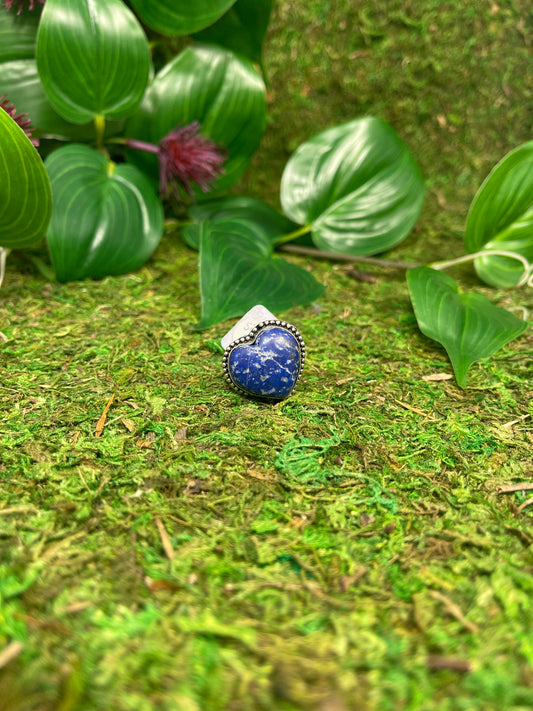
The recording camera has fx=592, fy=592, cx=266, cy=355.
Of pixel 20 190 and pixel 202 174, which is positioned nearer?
pixel 20 190

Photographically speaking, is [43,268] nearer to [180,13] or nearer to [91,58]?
[91,58]

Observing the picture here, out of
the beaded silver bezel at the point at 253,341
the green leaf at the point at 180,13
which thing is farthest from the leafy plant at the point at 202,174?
the beaded silver bezel at the point at 253,341

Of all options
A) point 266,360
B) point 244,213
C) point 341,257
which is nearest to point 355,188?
point 341,257

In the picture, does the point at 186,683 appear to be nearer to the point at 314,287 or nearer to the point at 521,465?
the point at 521,465

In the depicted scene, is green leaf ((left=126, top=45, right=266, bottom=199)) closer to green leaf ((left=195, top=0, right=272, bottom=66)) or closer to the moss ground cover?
green leaf ((left=195, top=0, right=272, bottom=66))

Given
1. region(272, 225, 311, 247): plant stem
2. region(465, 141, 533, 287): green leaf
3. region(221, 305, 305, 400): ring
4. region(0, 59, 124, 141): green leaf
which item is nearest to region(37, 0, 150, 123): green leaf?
region(0, 59, 124, 141): green leaf

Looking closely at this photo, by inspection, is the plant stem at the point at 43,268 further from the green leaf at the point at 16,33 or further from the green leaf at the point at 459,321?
the green leaf at the point at 459,321
